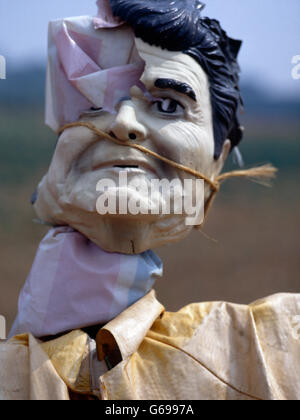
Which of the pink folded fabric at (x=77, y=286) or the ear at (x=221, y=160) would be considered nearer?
the pink folded fabric at (x=77, y=286)

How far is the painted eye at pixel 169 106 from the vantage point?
1.22 m

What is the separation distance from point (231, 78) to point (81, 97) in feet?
1.09

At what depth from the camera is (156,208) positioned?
46.1 inches

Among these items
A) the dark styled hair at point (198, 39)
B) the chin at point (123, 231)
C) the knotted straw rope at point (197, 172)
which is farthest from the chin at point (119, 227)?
the dark styled hair at point (198, 39)

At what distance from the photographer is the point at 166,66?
3.97ft

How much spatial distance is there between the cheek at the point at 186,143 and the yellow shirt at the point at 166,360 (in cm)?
30

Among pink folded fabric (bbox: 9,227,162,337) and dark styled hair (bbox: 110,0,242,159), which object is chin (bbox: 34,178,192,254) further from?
dark styled hair (bbox: 110,0,242,159)

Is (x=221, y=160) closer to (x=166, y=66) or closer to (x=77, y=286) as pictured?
(x=166, y=66)

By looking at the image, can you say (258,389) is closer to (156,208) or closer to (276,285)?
(156,208)

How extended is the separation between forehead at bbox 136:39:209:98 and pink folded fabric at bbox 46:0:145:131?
0.03 m

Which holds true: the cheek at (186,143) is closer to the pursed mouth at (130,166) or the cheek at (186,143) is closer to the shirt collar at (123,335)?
the pursed mouth at (130,166)

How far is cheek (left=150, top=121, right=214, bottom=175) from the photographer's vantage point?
3.93 ft
